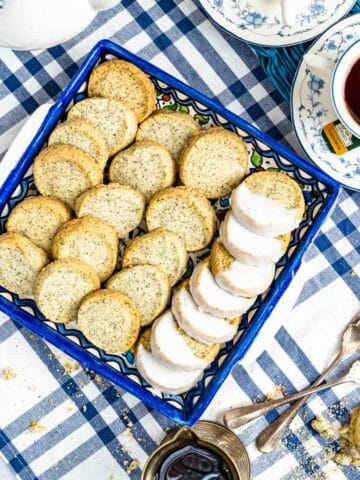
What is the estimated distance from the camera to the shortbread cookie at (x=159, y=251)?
1.43 m

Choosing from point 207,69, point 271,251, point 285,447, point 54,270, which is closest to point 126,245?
point 54,270

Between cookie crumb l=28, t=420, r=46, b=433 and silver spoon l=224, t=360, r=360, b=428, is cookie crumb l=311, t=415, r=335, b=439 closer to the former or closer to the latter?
silver spoon l=224, t=360, r=360, b=428

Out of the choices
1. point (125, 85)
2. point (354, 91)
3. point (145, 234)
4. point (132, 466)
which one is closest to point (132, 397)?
point (132, 466)

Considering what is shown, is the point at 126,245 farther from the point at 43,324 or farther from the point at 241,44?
the point at 241,44

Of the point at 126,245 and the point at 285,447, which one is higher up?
the point at 126,245

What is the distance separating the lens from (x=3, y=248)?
142 centimetres

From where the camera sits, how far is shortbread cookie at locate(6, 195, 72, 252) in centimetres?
143

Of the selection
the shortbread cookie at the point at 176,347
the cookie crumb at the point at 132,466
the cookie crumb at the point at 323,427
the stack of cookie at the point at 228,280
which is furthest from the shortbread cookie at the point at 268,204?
the cookie crumb at the point at 132,466

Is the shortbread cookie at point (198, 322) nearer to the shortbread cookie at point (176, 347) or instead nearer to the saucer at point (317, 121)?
the shortbread cookie at point (176, 347)

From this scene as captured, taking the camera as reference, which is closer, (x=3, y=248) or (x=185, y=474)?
(x=3, y=248)

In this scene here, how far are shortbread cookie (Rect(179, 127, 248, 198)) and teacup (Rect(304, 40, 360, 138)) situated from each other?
0.19 meters

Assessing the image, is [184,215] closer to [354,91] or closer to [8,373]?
[354,91]

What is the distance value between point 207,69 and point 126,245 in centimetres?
41

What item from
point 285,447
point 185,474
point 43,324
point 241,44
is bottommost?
point 285,447
